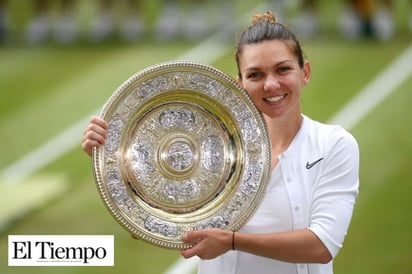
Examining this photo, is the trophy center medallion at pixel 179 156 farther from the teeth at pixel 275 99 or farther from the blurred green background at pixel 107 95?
the blurred green background at pixel 107 95

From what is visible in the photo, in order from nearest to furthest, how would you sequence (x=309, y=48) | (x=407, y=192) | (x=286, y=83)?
(x=286, y=83), (x=407, y=192), (x=309, y=48)

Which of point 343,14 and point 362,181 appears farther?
point 343,14

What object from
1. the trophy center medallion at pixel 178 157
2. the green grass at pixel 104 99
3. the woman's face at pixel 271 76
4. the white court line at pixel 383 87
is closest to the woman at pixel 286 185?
the woman's face at pixel 271 76

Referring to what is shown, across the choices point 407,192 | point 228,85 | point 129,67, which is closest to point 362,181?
point 407,192

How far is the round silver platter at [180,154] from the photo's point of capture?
5.56 feet

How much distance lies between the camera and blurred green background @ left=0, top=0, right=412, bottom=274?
260 cm

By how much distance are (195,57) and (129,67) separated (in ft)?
0.76

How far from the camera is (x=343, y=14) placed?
113 inches

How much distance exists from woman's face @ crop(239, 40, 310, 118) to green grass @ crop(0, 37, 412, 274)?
85 cm

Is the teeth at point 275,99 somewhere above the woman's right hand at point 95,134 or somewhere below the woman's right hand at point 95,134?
above

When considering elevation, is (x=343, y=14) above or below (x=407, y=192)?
above

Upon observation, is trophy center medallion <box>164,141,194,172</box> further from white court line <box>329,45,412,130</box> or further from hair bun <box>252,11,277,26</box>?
white court line <box>329,45,412,130</box>

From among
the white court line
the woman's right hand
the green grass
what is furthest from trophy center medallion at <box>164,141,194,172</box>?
the white court line

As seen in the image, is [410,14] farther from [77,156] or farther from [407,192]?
[77,156]
